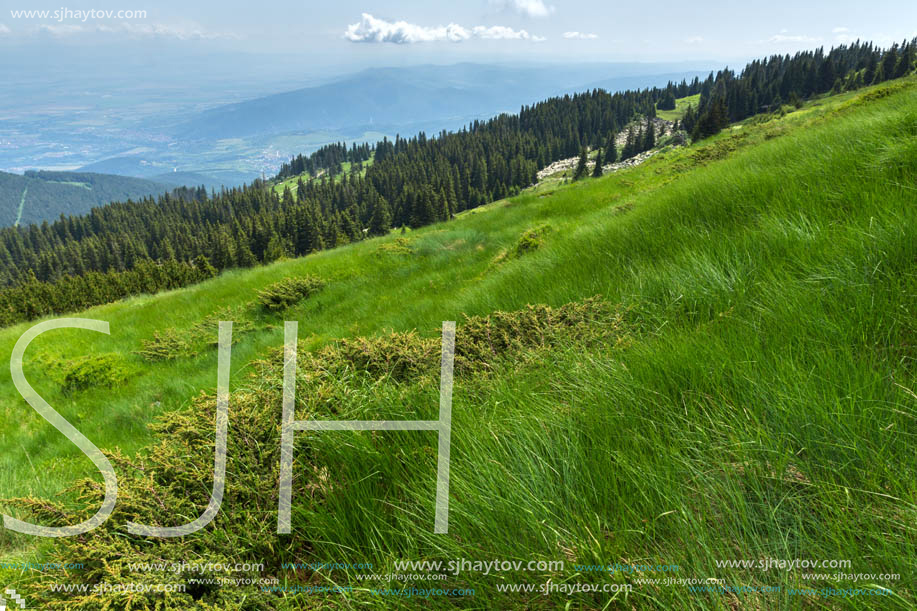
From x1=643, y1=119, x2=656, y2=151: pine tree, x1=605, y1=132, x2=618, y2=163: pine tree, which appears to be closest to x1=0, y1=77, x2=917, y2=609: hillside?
x1=605, y1=132, x2=618, y2=163: pine tree

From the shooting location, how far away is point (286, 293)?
34.7 ft

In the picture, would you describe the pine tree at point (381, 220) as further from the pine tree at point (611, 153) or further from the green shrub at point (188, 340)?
the green shrub at point (188, 340)

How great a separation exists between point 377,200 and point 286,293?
388 feet

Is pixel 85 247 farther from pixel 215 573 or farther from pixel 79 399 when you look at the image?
pixel 215 573

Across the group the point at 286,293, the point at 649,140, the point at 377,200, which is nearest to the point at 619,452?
the point at 286,293

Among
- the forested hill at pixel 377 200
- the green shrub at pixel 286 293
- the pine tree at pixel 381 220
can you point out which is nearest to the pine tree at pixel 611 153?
the forested hill at pixel 377 200

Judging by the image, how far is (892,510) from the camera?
3.93ft

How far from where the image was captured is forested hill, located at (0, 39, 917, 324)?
93.7 metres

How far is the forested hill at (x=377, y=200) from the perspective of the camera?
93688 millimetres

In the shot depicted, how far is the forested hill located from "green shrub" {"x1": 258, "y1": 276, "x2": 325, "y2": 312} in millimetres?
62412

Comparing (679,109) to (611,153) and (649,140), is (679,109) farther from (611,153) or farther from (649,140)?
(611,153)

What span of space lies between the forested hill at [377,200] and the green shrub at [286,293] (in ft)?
205

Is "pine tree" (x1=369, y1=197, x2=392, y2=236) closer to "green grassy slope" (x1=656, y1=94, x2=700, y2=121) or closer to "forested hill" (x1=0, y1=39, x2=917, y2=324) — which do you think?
"forested hill" (x1=0, y1=39, x2=917, y2=324)

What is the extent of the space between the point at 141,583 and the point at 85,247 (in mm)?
169400
